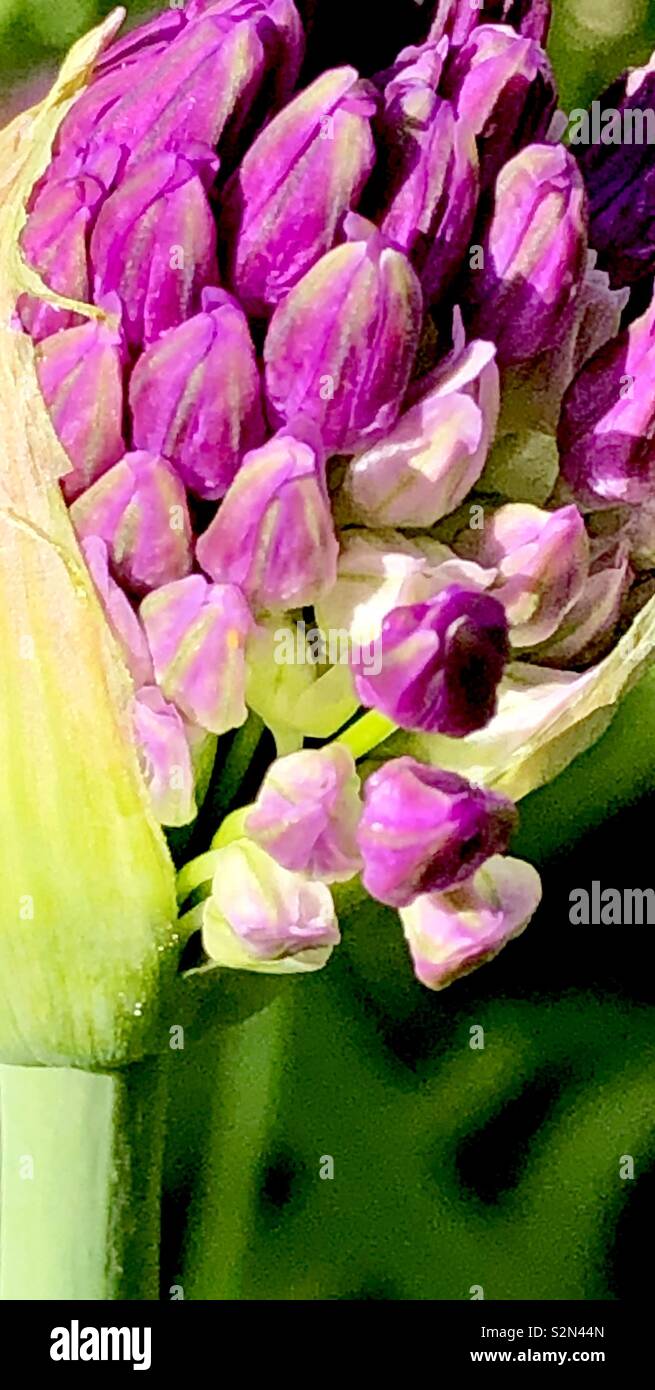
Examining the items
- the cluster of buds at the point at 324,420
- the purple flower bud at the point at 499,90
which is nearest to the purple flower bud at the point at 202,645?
the cluster of buds at the point at 324,420

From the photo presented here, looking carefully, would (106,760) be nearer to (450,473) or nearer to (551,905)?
(450,473)

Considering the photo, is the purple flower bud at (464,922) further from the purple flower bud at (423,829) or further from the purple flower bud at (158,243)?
the purple flower bud at (158,243)

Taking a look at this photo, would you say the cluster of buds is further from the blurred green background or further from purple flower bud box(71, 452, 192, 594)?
the blurred green background

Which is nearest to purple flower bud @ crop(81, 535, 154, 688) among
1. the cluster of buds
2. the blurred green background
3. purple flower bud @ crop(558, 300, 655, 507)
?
the cluster of buds

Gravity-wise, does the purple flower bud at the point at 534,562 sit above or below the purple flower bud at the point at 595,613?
above

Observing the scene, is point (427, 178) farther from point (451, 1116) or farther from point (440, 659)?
point (451, 1116)

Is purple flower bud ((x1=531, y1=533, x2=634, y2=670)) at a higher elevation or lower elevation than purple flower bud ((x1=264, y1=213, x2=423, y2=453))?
lower
